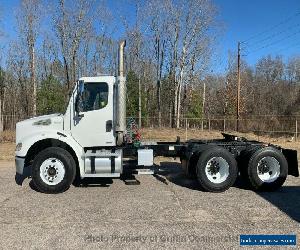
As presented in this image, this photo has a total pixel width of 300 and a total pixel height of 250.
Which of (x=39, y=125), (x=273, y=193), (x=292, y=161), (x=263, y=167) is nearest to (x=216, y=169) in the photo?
(x=263, y=167)

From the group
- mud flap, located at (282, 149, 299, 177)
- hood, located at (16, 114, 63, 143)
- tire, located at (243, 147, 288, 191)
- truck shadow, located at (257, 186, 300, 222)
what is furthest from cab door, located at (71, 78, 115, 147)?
mud flap, located at (282, 149, 299, 177)

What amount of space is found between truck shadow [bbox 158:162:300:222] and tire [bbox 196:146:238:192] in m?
0.42

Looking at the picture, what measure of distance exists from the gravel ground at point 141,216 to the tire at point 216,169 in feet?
0.82

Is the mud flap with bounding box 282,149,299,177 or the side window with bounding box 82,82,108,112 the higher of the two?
the side window with bounding box 82,82,108,112

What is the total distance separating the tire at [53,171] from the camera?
9.69 metres

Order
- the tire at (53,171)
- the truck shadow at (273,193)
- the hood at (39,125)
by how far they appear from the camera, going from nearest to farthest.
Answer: the truck shadow at (273,193) < the tire at (53,171) < the hood at (39,125)

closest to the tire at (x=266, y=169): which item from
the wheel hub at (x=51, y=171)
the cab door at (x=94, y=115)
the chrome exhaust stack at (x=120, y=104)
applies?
the chrome exhaust stack at (x=120, y=104)

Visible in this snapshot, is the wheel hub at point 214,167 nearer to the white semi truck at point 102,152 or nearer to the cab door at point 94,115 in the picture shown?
the white semi truck at point 102,152

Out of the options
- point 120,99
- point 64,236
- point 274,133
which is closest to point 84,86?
point 120,99

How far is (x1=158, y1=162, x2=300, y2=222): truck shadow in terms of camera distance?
8.08 metres

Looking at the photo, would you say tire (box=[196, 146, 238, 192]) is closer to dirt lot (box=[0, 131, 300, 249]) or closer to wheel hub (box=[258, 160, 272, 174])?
dirt lot (box=[0, 131, 300, 249])

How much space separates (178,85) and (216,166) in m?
33.9

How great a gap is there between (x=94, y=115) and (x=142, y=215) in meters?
3.41

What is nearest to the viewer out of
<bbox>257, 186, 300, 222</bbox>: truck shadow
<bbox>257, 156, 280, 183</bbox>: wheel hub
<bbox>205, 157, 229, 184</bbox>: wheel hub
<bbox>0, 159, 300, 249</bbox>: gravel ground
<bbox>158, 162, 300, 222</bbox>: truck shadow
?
<bbox>0, 159, 300, 249</bbox>: gravel ground
